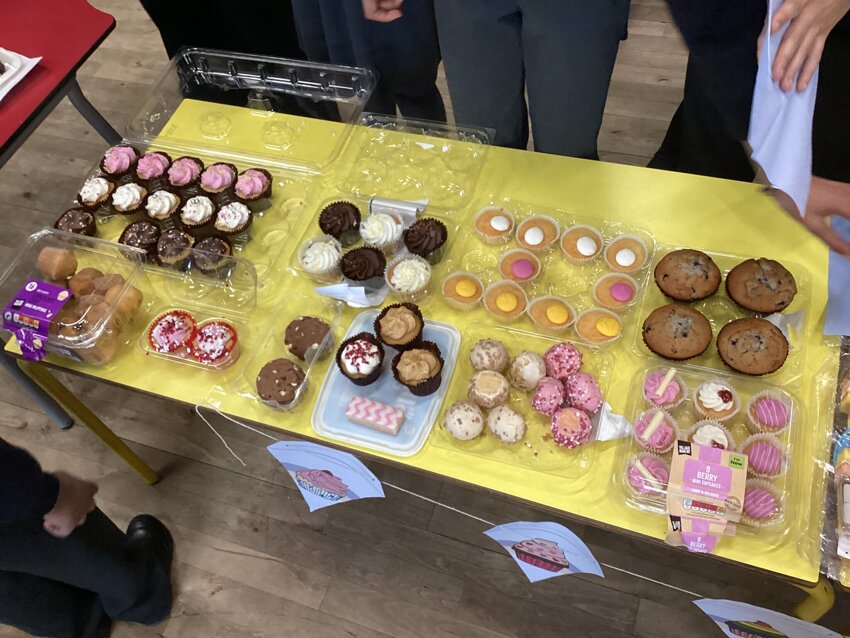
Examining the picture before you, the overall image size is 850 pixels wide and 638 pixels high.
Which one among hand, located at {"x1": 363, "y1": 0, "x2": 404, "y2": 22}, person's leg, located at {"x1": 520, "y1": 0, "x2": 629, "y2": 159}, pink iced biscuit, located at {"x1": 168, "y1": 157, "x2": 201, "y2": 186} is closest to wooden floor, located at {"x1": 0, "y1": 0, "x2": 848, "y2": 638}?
pink iced biscuit, located at {"x1": 168, "y1": 157, "x2": 201, "y2": 186}

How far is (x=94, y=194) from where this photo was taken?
7.07ft

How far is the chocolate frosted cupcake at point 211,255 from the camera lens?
195 cm

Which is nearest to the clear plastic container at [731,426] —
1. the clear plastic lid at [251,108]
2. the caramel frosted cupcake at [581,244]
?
the caramel frosted cupcake at [581,244]

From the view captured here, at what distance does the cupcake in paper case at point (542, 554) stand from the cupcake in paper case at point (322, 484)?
0.44 meters

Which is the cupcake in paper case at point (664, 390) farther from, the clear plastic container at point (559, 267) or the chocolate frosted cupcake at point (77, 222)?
the chocolate frosted cupcake at point (77, 222)

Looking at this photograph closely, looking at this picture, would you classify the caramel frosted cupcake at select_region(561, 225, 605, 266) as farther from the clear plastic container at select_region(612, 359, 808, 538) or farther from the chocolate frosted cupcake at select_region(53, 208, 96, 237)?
the chocolate frosted cupcake at select_region(53, 208, 96, 237)

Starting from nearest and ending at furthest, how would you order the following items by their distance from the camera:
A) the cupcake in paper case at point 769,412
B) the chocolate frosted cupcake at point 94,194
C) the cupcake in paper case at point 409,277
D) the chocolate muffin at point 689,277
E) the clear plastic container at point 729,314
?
1. the cupcake in paper case at point 769,412
2. the clear plastic container at point 729,314
3. the chocolate muffin at point 689,277
4. the cupcake in paper case at point 409,277
5. the chocolate frosted cupcake at point 94,194

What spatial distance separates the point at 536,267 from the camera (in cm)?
181

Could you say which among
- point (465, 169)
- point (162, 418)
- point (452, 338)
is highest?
point (465, 169)

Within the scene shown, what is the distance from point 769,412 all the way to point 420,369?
818 mm

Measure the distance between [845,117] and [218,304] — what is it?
1818mm

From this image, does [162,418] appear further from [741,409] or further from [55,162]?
[741,409]

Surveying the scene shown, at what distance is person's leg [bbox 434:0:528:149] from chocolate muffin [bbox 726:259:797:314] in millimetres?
1010

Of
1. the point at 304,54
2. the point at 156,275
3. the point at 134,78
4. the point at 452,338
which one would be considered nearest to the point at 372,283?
the point at 452,338
